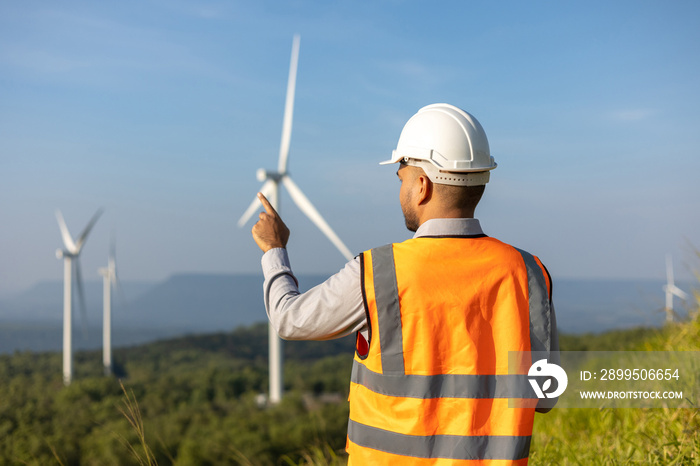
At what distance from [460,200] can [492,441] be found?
114 centimetres

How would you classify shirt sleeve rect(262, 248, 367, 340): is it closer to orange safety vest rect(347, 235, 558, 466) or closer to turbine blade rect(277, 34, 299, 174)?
orange safety vest rect(347, 235, 558, 466)

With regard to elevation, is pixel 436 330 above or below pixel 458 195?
below

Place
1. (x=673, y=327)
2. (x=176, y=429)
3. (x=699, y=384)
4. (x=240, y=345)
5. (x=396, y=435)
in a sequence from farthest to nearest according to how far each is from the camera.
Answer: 1. (x=240, y=345)
2. (x=176, y=429)
3. (x=673, y=327)
4. (x=699, y=384)
5. (x=396, y=435)

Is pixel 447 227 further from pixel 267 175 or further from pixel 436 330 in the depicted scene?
pixel 267 175

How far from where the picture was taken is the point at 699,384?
6465 mm

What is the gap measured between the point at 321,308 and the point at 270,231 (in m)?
0.61

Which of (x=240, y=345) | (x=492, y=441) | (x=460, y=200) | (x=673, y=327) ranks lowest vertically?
(x=240, y=345)

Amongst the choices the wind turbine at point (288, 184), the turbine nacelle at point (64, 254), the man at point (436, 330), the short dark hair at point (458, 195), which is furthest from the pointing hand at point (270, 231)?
the turbine nacelle at point (64, 254)

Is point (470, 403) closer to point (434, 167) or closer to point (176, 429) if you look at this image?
point (434, 167)

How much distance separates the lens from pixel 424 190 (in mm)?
3068

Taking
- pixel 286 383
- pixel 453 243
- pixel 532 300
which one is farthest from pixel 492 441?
pixel 286 383

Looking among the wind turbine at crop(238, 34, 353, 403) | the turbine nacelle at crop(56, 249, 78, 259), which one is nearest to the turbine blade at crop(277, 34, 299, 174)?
the wind turbine at crop(238, 34, 353, 403)

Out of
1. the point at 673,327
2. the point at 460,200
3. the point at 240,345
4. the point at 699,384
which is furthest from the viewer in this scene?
the point at 240,345

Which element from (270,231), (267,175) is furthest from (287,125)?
(270,231)
